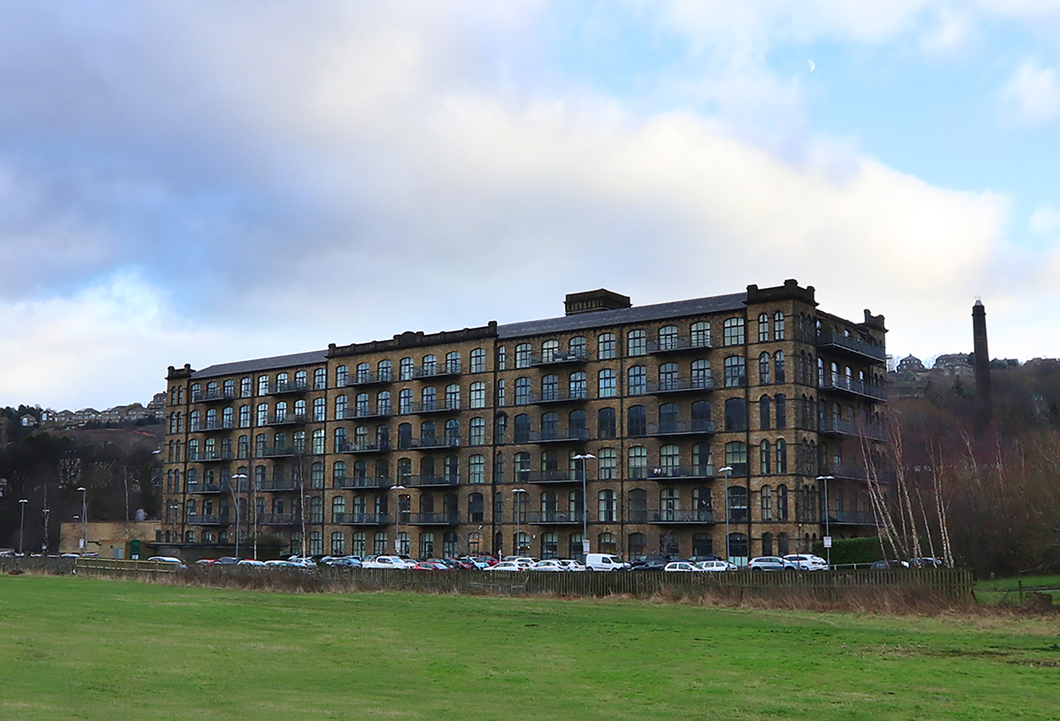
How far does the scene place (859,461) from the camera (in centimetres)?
7912

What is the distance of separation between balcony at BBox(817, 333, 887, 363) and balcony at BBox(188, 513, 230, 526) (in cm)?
6003

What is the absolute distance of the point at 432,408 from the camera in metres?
93.2

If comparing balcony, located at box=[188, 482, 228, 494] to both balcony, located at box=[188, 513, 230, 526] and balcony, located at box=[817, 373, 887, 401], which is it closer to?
balcony, located at box=[188, 513, 230, 526]

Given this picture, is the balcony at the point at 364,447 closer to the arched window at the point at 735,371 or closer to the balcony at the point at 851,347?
the arched window at the point at 735,371

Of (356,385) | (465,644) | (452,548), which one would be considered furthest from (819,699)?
(356,385)

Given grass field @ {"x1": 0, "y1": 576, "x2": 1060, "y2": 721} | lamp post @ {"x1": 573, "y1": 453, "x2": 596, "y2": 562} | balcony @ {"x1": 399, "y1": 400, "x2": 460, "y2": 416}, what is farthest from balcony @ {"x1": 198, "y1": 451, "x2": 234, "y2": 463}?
grass field @ {"x1": 0, "y1": 576, "x2": 1060, "y2": 721}

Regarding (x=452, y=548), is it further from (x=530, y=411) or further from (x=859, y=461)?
(x=859, y=461)

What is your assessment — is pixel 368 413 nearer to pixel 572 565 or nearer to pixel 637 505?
A: pixel 637 505

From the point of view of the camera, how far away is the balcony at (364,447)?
95869 mm

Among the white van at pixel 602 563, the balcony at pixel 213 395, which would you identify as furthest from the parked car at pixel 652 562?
the balcony at pixel 213 395

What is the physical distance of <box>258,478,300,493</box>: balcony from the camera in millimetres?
101438

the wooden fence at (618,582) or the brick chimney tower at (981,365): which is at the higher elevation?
the brick chimney tower at (981,365)

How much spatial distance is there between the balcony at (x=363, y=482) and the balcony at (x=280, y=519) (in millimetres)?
5587

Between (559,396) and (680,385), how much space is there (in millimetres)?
10454
